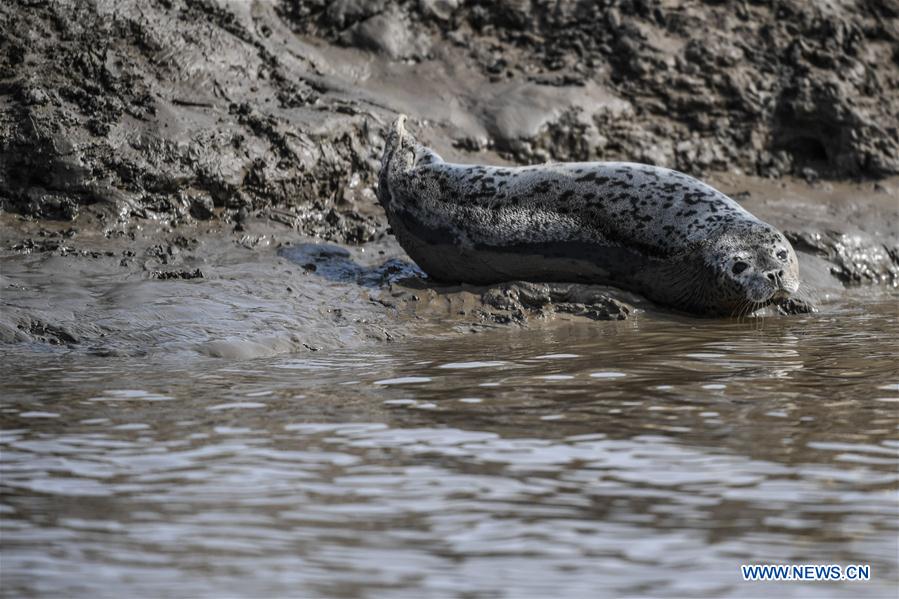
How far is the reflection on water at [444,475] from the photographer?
301cm

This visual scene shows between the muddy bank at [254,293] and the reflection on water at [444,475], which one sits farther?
the muddy bank at [254,293]

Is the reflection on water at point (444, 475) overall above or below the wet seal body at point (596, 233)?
below

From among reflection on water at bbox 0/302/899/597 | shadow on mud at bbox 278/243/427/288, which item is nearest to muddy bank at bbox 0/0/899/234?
shadow on mud at bbox 278/243/427/288

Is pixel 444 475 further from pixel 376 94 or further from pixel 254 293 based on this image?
pixel 376 94

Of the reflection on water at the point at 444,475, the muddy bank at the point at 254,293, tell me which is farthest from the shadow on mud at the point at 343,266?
the reflection on water at the point at 444,475

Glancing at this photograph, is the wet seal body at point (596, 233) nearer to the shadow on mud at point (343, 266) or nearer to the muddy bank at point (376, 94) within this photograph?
the shadow on mud at point (343, 266)

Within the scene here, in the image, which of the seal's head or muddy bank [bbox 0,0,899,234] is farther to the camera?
muddy bank [bbox 0,0,899,234]

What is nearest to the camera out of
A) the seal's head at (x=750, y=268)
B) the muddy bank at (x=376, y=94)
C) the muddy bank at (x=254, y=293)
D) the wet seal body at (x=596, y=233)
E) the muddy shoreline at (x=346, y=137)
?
the muddy bank at (x=254, y=293)

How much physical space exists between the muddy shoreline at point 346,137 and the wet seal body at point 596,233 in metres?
0.21

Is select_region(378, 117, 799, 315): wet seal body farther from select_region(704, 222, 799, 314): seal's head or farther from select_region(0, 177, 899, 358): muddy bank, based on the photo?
select_region(0, 177, 899, 358): muddy bank

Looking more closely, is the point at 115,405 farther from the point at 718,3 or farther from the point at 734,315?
the point at 718,3

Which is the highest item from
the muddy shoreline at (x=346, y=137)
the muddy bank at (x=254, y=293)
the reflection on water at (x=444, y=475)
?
the muddy shoreline at (x=346, y=137)

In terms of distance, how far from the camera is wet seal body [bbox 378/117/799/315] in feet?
24.7

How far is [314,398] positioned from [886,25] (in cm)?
865
